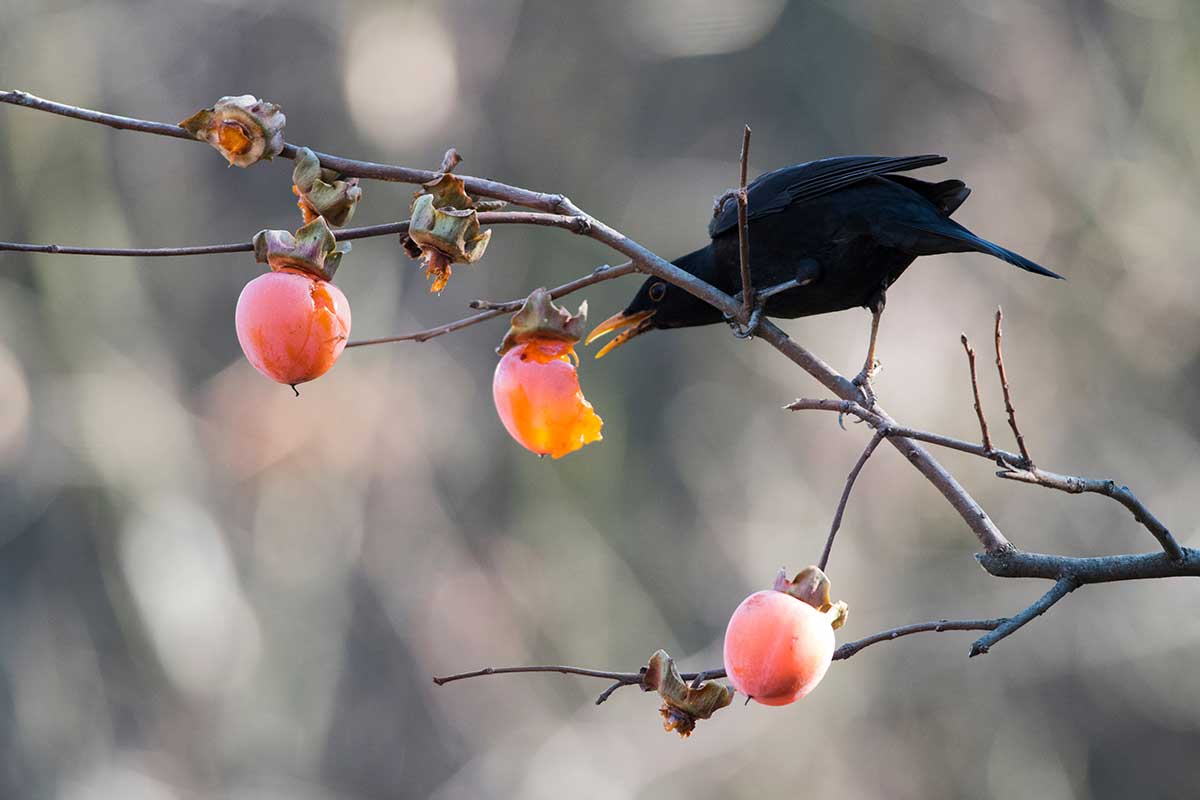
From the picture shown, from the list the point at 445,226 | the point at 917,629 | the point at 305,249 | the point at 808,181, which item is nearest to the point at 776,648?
the point at 917,629

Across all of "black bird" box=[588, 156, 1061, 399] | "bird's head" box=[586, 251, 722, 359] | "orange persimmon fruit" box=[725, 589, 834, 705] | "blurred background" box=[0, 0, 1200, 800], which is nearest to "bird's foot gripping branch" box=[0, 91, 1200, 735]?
"orange persimmon fruit" box=[725, 589, 834, 705]

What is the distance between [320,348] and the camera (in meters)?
1.84

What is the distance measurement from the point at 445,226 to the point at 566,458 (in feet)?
26.4

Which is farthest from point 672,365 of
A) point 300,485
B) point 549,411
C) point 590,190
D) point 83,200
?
point 549,411

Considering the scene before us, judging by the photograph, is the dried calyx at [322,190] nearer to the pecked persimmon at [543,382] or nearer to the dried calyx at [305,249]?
the dried calyx at [305,249]

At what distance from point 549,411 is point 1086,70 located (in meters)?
9.52

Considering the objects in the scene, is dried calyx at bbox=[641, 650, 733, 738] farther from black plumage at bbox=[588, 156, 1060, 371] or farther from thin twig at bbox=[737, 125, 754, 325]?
black plumage at bbox=[588, 156, 1060, 371]

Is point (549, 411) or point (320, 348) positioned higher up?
point (320, 348)

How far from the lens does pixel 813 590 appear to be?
1838mm

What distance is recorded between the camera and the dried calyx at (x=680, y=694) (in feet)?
6.12

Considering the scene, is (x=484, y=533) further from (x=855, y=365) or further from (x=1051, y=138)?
(x=1051, y=138)

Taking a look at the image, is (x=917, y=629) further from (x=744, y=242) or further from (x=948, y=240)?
(x=948, y=240)

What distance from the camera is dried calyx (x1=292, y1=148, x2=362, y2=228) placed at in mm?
1911

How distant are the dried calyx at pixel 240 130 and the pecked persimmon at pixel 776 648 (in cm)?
99
